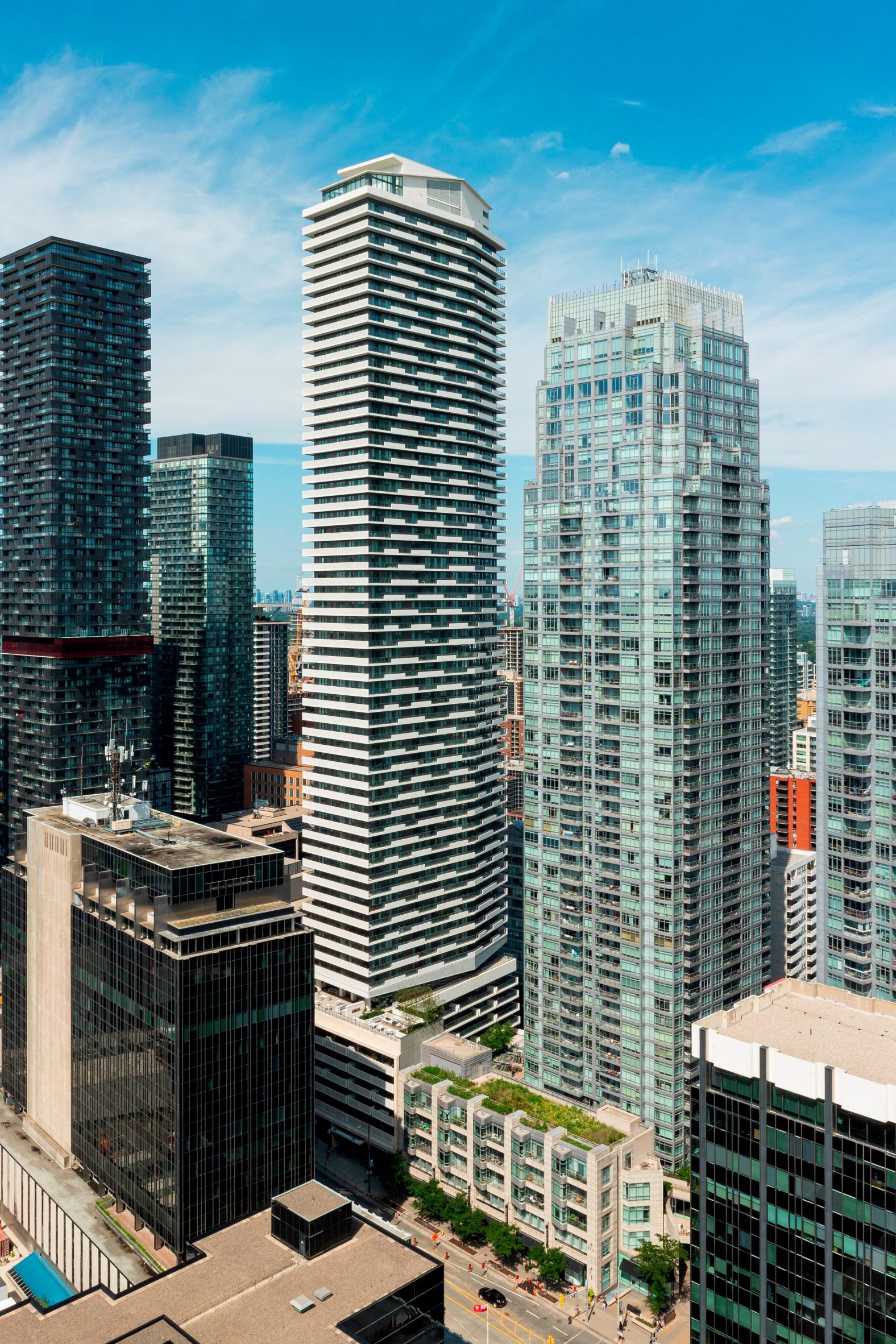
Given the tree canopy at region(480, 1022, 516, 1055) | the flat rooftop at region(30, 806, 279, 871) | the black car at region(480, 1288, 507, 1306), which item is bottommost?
the black car at region(480, 1288, 507, 1306)

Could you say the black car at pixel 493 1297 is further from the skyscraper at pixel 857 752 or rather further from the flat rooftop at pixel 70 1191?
the skyscraper at pixel 857 752

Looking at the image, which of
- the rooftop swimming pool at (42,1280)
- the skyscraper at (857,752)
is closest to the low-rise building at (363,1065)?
the rooftop swimming pool at (42,1280)

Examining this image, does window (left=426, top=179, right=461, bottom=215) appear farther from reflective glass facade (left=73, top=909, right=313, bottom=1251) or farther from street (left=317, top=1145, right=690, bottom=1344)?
street (left=317, top=1145, right=690, bottom=1344)

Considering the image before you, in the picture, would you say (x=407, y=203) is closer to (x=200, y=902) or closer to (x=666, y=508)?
(x=666, y=508)

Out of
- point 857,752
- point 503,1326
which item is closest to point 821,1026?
point 857,752

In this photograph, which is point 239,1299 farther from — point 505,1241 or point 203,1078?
point 505,1241

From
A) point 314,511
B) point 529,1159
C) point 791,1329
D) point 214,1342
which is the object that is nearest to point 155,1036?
point 214,1342

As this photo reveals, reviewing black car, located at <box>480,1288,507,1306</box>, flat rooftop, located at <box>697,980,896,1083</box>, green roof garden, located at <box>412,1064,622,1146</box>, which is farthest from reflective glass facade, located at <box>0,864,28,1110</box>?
flat rooftop, located at <box>697,980,896,1083</box>
